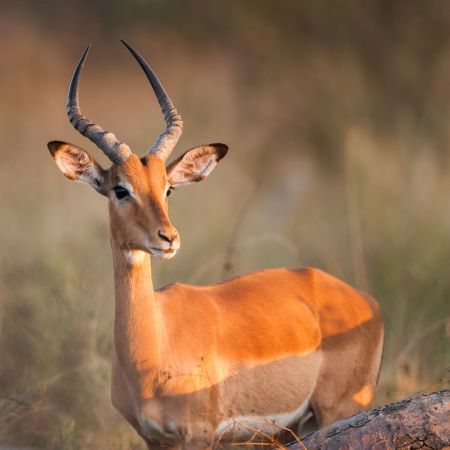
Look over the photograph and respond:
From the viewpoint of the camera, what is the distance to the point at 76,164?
7176 millimetres

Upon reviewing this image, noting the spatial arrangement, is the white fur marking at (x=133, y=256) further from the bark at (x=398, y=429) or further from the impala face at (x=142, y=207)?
the bark at (x=398, y=429)

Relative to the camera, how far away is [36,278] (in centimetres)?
1041

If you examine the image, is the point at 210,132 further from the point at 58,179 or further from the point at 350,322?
the point at 350,322

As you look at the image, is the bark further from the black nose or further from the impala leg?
the impala leg

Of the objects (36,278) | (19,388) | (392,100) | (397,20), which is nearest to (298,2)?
(397,20)

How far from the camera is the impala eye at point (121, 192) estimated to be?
6926 mm

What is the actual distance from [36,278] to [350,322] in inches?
137

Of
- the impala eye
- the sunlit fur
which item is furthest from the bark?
the impala eye

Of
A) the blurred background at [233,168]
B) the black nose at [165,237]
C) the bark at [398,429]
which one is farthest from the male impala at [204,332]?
the blurred background at [233,168]

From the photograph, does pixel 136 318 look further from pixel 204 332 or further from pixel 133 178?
pixel 133 178

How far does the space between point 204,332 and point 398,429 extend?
79.8 inches

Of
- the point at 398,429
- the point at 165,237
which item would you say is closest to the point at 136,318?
the point at 165,237

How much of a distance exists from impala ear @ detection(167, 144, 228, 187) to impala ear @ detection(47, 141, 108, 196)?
46 centimetres

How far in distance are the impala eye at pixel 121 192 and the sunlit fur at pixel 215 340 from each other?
0.03 meters
